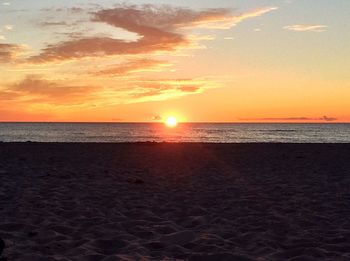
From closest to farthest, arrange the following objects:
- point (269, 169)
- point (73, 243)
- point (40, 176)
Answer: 1. point (73, 243)
2. point (40, 176)
3. point (269, 169)

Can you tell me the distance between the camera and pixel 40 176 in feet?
41.1

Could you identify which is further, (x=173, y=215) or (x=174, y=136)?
(x=174, y=136)

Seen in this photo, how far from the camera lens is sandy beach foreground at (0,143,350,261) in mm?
5797

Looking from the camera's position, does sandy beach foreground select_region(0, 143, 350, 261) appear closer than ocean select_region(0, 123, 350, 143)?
Yes


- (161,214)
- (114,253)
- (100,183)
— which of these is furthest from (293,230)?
(100,183)

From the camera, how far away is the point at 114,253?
5688 mm

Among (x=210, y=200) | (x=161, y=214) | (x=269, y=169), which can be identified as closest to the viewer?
(x=161, y=214)

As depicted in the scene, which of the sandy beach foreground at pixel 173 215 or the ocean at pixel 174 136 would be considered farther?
the ocean at pixel 174 136

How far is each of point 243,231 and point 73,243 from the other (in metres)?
2.71

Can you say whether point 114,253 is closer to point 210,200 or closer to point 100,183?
point 210,200

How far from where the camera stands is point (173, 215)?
796 centimetres

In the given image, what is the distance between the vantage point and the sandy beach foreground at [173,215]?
5797mm

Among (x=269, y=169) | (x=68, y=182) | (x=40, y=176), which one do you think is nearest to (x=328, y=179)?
(x=269, y=169)

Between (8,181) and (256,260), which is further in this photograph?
(8,181)
